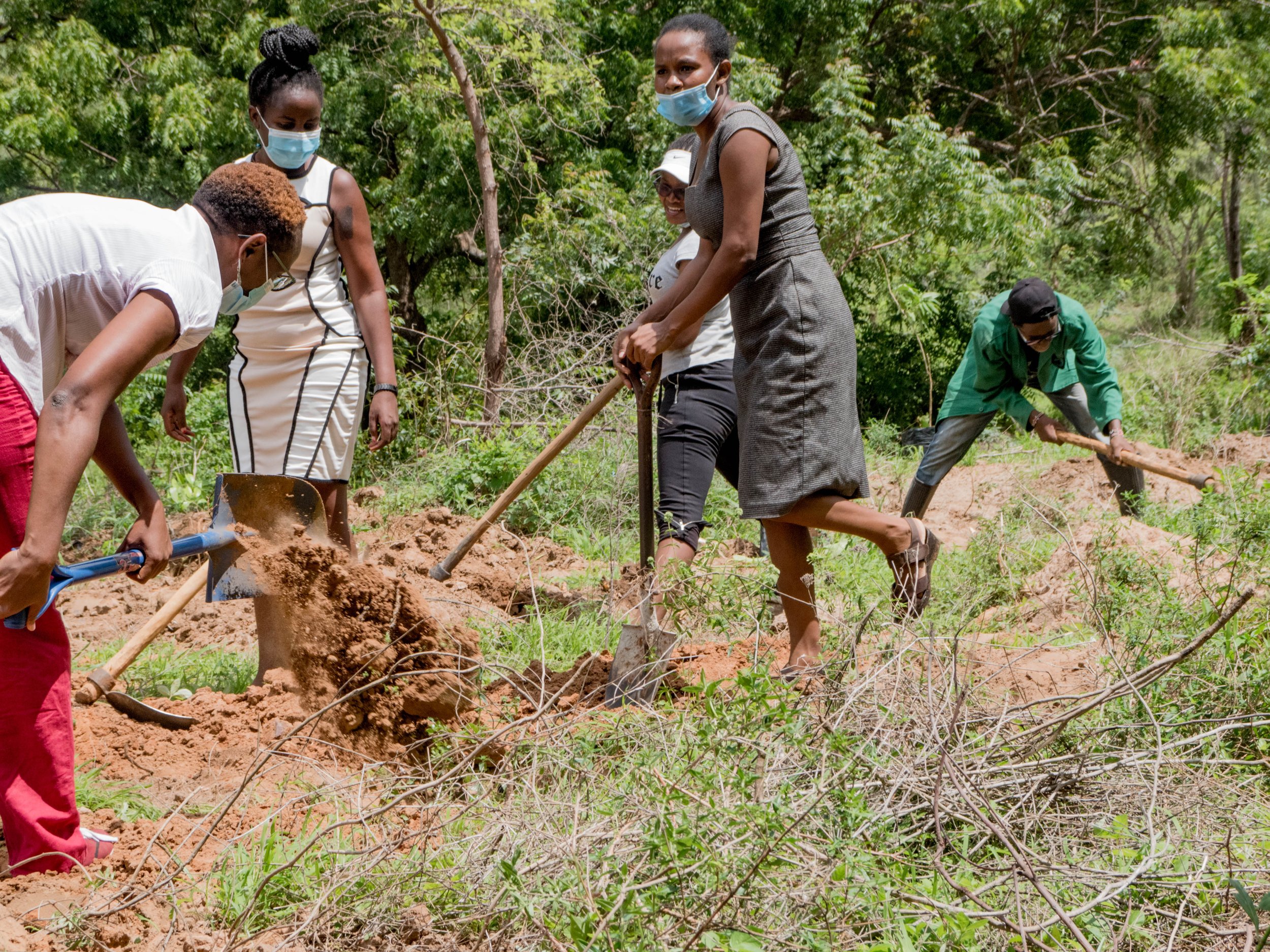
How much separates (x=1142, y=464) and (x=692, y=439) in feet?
9.20

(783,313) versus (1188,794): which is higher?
(783,313)

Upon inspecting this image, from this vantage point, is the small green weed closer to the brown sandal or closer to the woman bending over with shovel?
the woman bending over with shovel

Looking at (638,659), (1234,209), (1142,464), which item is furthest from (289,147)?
(1234,209)

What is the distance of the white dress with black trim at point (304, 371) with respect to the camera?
11.6 ft

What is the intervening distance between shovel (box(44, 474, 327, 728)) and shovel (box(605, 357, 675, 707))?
38.2 inches

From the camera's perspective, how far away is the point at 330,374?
141 inches

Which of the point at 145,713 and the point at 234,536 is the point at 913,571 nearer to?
the point at 234,536

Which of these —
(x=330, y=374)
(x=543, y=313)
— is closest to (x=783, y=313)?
(x=330, y=374)

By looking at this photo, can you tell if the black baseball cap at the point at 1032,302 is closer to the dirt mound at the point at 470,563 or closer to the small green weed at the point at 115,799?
the dirt mound at the point at 470,563

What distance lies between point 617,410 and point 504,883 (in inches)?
193

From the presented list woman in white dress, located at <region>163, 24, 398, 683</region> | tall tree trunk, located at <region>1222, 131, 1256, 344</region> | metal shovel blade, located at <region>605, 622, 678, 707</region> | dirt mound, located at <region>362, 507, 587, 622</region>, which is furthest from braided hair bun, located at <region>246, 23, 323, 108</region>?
tall tree trunk, located at <region>1222, 131, 1256, 344</region>

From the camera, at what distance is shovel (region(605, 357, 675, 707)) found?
319cm

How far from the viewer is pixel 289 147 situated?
354 centimetres

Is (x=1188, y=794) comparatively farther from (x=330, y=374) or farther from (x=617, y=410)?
(x=617, y=410)
